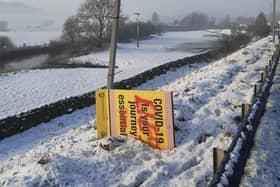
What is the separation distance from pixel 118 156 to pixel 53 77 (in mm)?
20523

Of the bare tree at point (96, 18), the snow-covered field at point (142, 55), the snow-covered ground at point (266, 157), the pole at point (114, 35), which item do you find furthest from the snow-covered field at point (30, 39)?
the snow-covered ground at point (266, 157)

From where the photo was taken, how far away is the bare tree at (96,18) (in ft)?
197

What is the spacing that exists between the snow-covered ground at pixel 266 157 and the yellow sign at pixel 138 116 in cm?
194

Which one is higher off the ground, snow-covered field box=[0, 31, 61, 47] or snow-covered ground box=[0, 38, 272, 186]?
snow-covered field box=[0, 31, 61, 47]

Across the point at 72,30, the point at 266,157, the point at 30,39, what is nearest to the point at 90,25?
the point at 72,30

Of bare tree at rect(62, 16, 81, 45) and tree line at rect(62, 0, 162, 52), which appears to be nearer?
tree line at rect(62, 0, 162, 52)

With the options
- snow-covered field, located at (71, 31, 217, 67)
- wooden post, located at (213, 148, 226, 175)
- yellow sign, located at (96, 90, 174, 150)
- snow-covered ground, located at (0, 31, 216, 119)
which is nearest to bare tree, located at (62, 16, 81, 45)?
snow-covered field, located at (71, 31, 217, 67)

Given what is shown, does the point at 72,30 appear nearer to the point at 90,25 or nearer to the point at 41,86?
the point at 90,25

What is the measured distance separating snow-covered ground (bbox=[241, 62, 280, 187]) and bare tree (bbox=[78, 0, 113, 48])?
52824 millimetres

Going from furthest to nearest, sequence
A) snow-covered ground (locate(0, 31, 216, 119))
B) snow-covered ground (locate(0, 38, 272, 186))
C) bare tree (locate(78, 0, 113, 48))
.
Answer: bare tree (locate(78, 0, 113, 48)), snow-covered ground (locate(0, 31, 216, 119)), snow-covered ground (locate(0, 38, 272, 186))

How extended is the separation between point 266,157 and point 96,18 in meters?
56.2

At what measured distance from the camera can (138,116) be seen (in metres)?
8.59

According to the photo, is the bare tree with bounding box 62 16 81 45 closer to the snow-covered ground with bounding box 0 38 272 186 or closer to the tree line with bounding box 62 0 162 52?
the tree line with bounding box 62 0 162 52

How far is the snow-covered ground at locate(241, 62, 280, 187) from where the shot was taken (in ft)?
19.4
